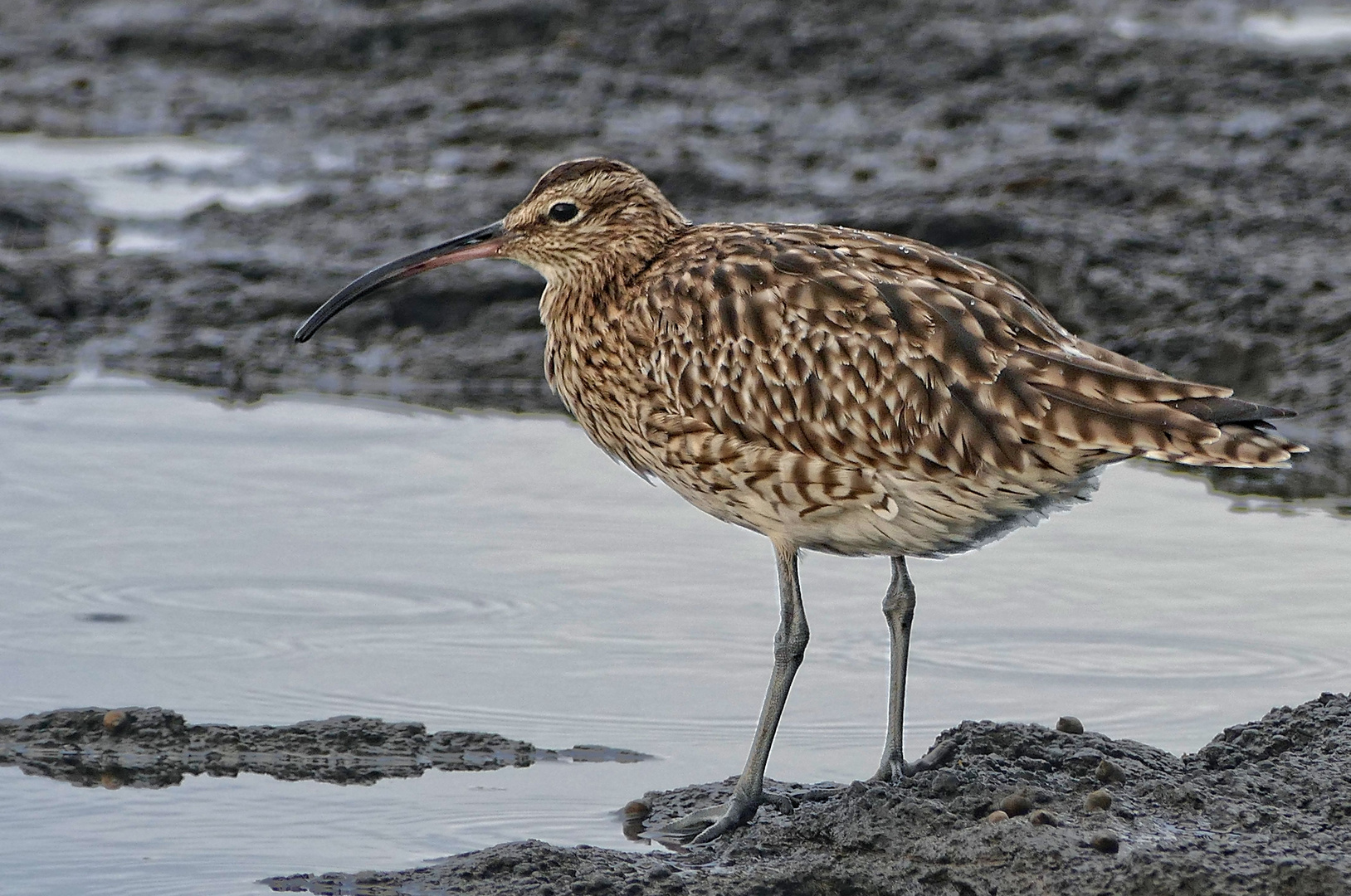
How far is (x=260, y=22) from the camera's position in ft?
51.6

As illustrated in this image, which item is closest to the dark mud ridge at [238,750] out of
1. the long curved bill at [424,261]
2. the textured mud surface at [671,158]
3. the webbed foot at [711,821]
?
the webbed foot at [711,821]

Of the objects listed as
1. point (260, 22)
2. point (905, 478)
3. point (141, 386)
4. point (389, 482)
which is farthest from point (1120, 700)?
point (260, 22)

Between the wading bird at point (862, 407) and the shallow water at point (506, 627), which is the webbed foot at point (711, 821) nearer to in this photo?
the wading bird at point (862, 407)

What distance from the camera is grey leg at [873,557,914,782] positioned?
558cm

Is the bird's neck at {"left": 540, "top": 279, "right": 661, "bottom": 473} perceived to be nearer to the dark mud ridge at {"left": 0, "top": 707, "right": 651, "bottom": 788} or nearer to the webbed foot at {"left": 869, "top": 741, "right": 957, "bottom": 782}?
the dark mud ridge at {"left": 0, "top": 707, "right": 651, "bottom": 788}

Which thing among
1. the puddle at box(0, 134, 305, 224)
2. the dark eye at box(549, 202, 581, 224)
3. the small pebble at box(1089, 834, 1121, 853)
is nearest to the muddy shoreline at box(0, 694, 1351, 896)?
the small pebble at box(1089, 834, 1121, 853)

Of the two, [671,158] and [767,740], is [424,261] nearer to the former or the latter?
[767,740]

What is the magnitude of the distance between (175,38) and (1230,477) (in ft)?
33.1

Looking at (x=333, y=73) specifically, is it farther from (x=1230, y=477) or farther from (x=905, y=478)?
(x=905, y=478)

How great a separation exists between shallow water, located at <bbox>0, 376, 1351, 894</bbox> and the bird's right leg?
0.22 metres

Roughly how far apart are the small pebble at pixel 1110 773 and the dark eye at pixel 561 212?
238cm

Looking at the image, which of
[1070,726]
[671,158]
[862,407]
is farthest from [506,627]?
[671,158]

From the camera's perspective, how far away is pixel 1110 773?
17.3 ft

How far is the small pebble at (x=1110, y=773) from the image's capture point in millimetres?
5258
